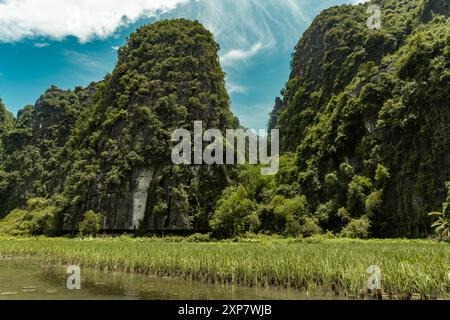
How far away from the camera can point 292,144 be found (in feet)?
217

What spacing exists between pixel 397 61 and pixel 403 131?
10.1 m

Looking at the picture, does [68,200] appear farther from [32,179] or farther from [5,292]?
[5,292]

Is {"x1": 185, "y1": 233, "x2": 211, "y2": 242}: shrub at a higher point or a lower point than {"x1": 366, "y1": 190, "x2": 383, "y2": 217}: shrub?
lower

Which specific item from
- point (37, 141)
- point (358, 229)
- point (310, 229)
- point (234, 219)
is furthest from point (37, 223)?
point (358, 229)

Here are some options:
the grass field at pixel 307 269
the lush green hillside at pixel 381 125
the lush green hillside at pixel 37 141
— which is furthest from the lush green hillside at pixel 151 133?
the grass field at pixel 307 269

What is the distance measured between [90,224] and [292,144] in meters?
33.1

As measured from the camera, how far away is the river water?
11617 mm

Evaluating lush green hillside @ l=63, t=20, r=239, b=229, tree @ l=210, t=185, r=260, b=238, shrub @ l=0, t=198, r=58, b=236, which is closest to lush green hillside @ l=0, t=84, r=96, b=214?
lush green hillside @ l=63, t=20, r=239, b=229

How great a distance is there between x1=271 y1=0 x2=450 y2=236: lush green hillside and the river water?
98.2 feet

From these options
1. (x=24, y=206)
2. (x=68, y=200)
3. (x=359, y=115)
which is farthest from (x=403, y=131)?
(x=24, y=206)

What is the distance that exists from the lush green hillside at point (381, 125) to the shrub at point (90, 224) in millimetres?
26541

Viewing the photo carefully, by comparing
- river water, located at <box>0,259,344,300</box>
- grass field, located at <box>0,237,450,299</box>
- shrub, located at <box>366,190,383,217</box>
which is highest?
shrub, located at <box>366,190,383,217</box>

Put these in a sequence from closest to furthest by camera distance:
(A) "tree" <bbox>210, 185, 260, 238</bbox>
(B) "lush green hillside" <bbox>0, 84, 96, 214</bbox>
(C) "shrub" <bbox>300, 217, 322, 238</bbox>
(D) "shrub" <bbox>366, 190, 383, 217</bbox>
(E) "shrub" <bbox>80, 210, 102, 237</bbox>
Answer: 1. (D) "shrub" <bbox>366, 190, 383, 217</bbox>
2. (C) "shrub" <bbox>300, 217, 322, 238</bbox>
3. (A) "tree" <bbox>210, 185, 260, 238</bbox>
4. (E) "shrub" <bbox>80, 210, 102, 237</bbox>
5. (B) "lush green hillside" <bbox>0, 84, 96, 214</bbox>

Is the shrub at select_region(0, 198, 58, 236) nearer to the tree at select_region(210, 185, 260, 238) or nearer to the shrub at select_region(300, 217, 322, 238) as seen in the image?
the tree at select_region(210, 185, 260, 238)
